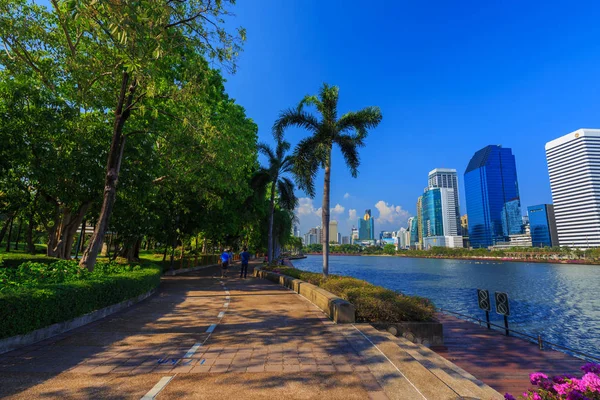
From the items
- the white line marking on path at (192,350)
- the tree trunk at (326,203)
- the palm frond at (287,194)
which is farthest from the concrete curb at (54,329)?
the palm frond at (287,194)

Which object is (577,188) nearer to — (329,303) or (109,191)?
(329,303)

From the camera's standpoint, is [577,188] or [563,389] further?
[577,188]

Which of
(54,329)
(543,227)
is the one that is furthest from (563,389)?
(543,227)

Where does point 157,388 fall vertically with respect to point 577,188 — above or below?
below

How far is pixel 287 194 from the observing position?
29.0m


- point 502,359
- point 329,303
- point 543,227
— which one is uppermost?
point 543,227

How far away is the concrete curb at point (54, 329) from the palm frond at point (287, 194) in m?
19.2

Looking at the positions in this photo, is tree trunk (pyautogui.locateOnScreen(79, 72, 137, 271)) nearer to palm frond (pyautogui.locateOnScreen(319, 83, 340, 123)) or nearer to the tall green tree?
the tall green tree

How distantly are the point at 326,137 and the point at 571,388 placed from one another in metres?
15.3

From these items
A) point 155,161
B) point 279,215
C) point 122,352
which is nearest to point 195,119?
point 155,161

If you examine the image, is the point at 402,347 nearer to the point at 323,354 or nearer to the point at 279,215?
the point at 323,354

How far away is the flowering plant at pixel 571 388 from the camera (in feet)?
8.43

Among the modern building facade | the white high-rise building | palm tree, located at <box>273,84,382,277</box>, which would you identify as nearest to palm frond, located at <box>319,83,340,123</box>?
palm tree, located at <box>273,84,382,277</box>

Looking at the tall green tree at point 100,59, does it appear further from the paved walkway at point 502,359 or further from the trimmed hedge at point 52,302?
the paved walkway at point 502,359
